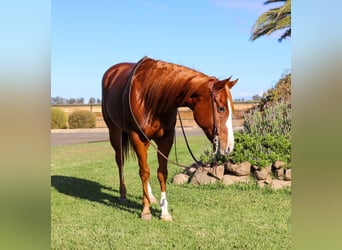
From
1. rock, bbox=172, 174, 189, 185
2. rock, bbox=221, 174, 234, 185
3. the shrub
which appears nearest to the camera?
rock, bbox=221, 174, 234, 185

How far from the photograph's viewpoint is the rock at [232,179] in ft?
17.5

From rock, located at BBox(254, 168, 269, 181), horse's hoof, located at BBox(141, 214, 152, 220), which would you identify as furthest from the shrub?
horse's hoof, located at BBox(141, 214, 152, 220)

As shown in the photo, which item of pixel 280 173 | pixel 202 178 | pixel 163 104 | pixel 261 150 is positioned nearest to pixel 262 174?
pixel 280 173

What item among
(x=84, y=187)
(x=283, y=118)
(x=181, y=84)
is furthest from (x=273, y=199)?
(x=84, y=187)

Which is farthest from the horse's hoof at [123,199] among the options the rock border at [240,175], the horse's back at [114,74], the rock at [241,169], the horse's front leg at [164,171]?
the rock at [241,169]

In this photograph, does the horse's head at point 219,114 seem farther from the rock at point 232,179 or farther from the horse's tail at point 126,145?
the rock at point 232,179

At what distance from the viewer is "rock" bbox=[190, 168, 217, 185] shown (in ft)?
17.6

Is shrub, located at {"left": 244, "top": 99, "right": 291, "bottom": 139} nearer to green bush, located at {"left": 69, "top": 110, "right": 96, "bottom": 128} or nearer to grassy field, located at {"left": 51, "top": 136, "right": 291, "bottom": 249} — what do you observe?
grassy field, located at {"left": 51, "top": 136, "right": 291, "bottom": 249}

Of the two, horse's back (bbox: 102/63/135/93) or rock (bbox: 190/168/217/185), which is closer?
horse's back (bbox: 102/63/135/93)

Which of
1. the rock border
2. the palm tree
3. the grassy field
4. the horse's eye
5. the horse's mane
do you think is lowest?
the grassy field

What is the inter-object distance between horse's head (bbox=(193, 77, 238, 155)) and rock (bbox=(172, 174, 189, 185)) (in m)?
2.58

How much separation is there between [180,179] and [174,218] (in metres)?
1.76

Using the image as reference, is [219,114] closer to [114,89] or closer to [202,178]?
[114,89]
